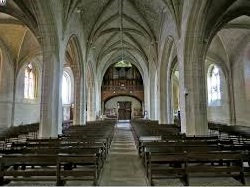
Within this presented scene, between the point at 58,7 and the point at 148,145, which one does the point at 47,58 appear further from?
the point at 148,145

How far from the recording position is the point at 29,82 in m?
23.0

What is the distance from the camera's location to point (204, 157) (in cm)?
472

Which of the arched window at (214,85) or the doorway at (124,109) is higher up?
the arched window at (214,85)

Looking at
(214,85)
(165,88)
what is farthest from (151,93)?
(214,85)

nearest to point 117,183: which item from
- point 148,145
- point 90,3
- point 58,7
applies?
point 148,145

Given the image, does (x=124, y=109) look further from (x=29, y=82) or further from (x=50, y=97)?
(x=50, y=97)

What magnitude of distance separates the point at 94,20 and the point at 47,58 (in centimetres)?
800

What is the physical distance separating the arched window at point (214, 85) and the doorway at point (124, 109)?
48.7ft

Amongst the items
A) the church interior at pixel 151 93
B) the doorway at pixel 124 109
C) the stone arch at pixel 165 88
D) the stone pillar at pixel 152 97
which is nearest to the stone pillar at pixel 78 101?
the church interior at pixel 151 93

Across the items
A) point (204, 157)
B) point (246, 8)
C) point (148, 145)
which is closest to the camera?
point (204, 157)

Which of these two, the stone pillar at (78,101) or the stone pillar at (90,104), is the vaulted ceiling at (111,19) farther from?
the stone pillar at (90,104)

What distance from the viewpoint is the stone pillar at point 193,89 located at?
1063cm

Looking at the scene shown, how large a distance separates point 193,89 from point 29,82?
58.9ft

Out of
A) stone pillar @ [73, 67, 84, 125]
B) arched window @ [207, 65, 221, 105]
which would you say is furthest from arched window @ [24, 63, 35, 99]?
arched window @ [207, 65, 221, 105]
